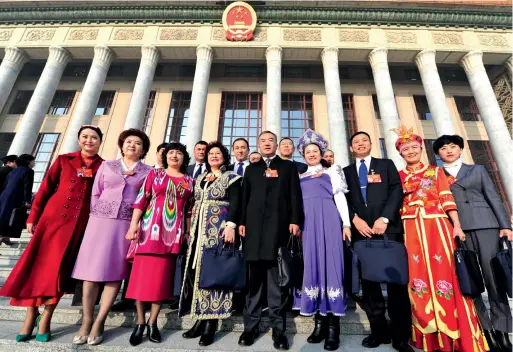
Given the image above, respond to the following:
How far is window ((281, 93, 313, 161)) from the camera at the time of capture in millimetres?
14055

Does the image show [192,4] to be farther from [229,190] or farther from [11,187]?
[229,190]

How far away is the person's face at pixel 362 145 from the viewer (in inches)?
117

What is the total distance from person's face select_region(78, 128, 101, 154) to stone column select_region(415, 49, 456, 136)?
12930 mm

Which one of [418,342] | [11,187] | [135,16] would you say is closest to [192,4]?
[135,16]

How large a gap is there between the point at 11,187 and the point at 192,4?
12.1 metres

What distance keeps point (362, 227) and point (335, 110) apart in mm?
9651

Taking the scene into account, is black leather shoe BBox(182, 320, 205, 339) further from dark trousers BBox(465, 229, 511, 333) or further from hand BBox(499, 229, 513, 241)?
hand BBox(499, 229, 513, 241)

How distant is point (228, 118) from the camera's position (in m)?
14.4

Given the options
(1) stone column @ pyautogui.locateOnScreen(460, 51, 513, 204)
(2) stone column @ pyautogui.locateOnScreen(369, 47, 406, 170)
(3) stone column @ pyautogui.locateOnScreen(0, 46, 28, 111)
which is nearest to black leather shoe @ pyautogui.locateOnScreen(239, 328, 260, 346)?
(2) stone column @ pyautogui.locateOnScreen(369, 47, 406, 170)

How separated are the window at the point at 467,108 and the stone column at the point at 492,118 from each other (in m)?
3.01

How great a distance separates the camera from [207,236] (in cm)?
275

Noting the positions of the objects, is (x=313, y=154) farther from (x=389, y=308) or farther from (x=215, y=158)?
(x=389, y=308)

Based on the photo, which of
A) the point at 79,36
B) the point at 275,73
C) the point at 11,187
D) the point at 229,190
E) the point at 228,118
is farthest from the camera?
the point at 228,118

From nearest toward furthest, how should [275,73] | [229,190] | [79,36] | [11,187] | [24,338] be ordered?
[24,338] → [229,190] → [11,187] → [275,73] → [79,36]
